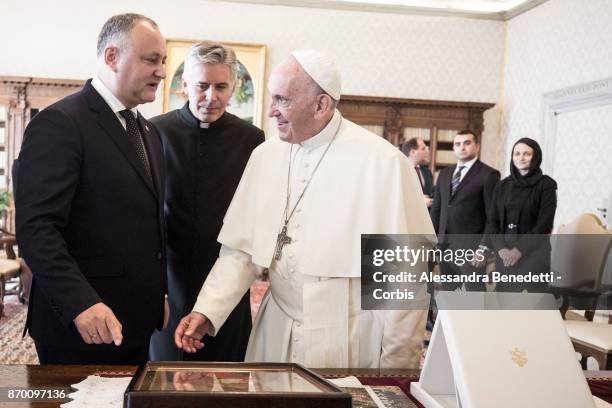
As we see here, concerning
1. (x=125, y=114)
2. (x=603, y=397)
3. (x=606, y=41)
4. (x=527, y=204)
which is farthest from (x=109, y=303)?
(x=606, y=41)

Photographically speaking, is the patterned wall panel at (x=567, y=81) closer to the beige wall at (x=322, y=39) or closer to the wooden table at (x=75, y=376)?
the beige wall at (x=322, y=39)

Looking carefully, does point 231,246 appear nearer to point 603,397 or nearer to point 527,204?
point 603,397

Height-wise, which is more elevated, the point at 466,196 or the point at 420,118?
the point at 420,118

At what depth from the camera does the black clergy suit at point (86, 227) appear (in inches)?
76.1

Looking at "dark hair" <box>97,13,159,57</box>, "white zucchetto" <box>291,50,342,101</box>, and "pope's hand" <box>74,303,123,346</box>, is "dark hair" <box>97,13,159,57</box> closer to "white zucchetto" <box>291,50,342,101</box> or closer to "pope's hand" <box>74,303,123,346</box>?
"white zucchetto" <box>291,50,342,101</box>

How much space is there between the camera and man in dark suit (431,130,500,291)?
630cm

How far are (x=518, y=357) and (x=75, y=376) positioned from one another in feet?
3.55

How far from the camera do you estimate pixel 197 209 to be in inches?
114

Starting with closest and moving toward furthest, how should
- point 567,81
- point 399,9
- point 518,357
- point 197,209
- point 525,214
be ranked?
point 518,357 < point 197,209 < point 525,214 < point 567,81 < point 399,9

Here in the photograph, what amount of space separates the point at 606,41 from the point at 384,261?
22.6ft

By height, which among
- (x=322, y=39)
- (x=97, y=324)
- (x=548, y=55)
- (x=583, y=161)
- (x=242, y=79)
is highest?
(x=322, y=39)

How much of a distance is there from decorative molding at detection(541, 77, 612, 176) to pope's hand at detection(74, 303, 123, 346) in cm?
731

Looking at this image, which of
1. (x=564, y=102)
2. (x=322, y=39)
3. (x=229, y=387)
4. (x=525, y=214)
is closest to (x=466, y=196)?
(x=525, y=214)

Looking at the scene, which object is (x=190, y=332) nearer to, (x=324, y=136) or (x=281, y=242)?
(x=281, y=242)
